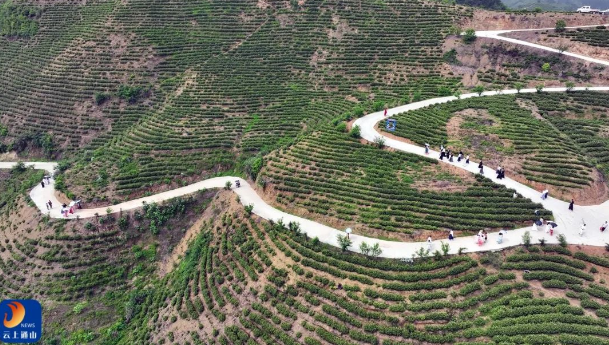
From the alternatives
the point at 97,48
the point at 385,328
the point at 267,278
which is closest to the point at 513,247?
the point at 385,328

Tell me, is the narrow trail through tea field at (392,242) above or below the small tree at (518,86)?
below

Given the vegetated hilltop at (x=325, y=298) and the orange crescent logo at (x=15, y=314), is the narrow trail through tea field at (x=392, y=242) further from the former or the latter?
the orange crescent logo at (x=15, y=314)

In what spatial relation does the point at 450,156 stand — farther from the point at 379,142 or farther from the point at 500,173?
the point at 379,142

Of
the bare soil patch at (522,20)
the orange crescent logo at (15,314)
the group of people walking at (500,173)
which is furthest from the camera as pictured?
the bare soil patch at (522,20)

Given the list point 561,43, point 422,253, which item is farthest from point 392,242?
point 561,43

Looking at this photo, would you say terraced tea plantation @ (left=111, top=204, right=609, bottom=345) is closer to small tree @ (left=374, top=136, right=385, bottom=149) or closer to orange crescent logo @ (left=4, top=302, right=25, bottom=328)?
orange crescent logo @ (left=4, top=302, right=25, bottom=328)

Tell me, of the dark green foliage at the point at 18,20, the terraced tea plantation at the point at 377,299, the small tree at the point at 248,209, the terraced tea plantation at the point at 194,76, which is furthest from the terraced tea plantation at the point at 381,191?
the dark green foliage at the point at 18,20

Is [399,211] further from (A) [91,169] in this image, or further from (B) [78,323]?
(A) [91,169]
